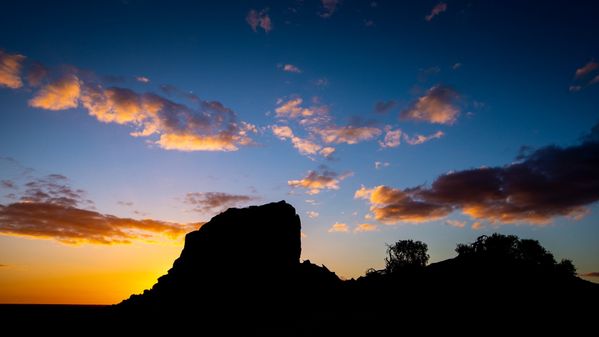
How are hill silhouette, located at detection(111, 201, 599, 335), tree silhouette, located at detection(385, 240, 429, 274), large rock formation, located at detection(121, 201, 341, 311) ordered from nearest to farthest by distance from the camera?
hill silhouette, located at detection(111, 201, 599, 335) → large rock formation, located at detection(121, 201, 341, 311) → tree silhouette, located at detection(385, 240, 429, 274)

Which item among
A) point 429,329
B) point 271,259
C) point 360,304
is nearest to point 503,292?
point 429,329

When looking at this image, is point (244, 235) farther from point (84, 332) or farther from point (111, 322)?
point (84, 332)

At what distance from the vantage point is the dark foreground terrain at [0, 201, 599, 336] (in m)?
13.5

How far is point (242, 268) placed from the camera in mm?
40094

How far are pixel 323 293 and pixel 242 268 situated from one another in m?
11.4

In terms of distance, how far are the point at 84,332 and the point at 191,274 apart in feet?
48.0

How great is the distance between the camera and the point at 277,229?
4359 centimetres

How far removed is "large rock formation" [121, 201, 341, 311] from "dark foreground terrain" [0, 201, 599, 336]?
0.13 metres

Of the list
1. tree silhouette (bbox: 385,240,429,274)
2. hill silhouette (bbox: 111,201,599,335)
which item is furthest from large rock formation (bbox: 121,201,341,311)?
tree silhouette (bbox: 385,240,429,274)

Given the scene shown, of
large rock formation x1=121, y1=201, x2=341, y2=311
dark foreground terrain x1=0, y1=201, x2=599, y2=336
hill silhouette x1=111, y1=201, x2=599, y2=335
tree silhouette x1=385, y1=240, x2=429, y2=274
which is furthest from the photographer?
tree silhouette x1=385, y1=240, x2=429, y2=274

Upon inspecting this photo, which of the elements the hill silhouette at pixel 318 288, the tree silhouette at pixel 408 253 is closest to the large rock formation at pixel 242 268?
the hill silhouette at pixel 318 288

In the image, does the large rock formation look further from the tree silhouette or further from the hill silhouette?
the tree silhouette

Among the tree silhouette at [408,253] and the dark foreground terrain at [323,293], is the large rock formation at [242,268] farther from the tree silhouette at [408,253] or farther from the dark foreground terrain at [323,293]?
the tree silhouette at [408,253]

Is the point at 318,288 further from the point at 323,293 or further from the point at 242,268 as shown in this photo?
the point at 242,268
